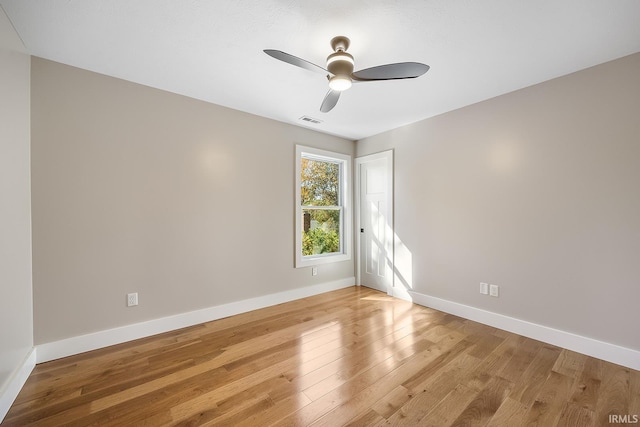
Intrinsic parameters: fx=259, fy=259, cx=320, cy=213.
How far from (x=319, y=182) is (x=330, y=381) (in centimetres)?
280

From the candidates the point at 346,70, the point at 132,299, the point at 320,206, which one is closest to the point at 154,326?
the point at 132,299

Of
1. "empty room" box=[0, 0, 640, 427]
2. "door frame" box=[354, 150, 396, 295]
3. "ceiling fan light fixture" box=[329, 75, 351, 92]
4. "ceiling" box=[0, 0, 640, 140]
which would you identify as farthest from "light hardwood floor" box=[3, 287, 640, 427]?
"ceiling" box=[0, 0, 640, 140]

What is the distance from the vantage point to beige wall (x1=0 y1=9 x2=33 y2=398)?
1601mm

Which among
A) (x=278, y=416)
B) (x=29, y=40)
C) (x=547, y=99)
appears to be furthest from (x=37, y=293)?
(x=547, y=99)

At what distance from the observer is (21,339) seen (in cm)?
184

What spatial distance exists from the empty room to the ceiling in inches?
0.7

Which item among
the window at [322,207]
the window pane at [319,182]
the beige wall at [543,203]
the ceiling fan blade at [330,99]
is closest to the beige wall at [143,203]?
the window at [322,207]

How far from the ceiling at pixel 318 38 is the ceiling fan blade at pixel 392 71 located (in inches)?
10.2

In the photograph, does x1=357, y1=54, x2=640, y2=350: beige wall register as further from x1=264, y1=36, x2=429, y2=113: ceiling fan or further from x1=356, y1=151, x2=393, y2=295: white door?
x1=264, y1=36, x2=429, y2=113: ceiling fan

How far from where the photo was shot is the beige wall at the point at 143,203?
84.1 inches

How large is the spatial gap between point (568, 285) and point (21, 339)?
4386 millimetres

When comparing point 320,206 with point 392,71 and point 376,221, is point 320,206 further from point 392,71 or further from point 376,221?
point 392,71

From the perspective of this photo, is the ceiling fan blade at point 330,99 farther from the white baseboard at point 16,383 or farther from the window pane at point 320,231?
the white baseboard at point 16,383

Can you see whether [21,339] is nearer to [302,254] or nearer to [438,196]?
[302,254]
